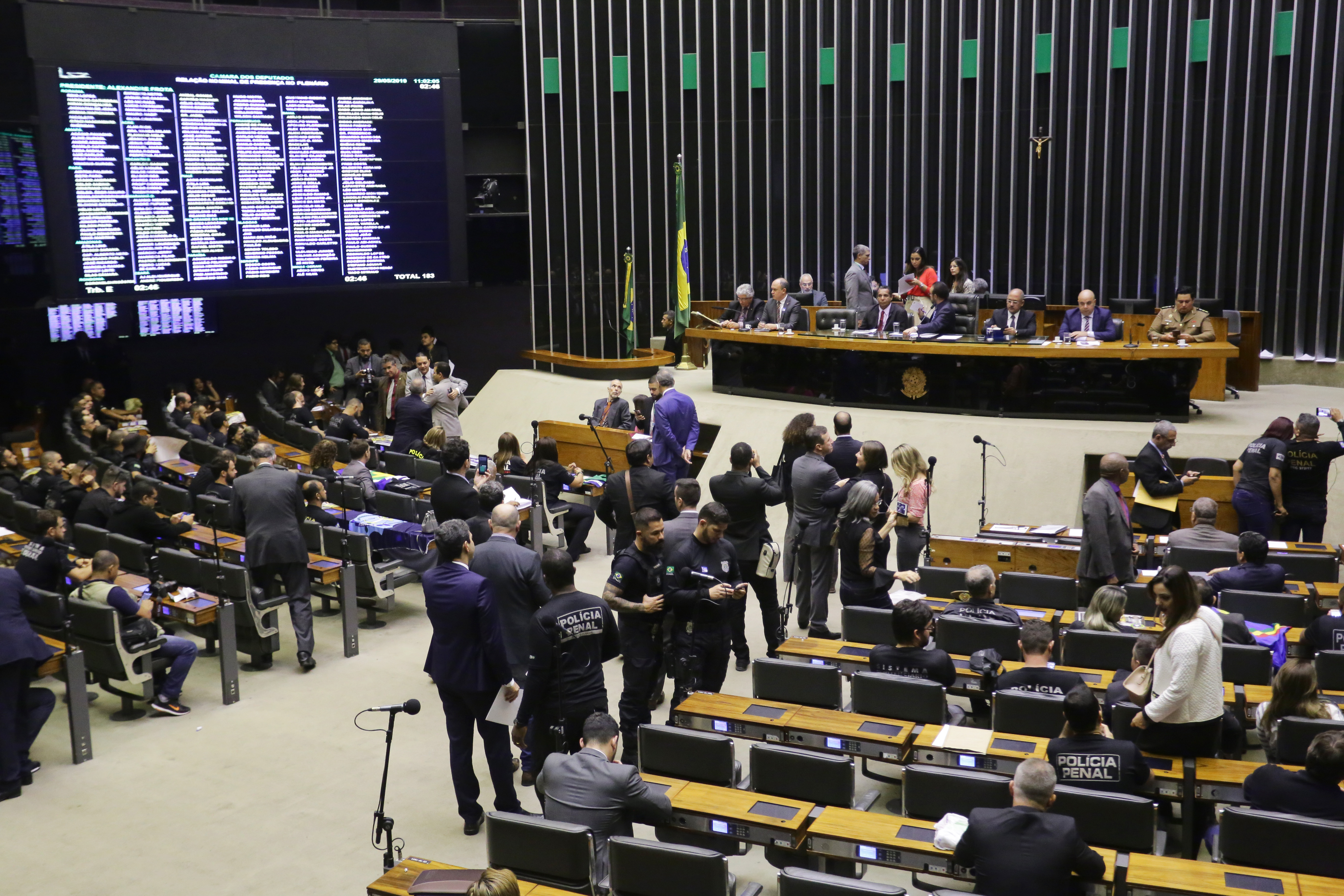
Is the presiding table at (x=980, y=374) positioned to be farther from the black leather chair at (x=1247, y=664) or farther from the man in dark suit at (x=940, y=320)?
the black leather chair at (x=1247, y=664)

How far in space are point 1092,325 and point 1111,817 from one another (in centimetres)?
787

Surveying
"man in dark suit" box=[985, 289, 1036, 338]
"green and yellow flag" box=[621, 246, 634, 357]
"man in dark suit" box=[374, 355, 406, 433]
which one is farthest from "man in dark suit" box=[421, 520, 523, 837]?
"green and yellow flag" box=[621, 246, 634, 357]

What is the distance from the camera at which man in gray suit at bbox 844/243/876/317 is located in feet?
43.8

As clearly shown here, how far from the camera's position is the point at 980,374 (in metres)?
11.4

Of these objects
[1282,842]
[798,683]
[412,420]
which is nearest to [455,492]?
[798,683]

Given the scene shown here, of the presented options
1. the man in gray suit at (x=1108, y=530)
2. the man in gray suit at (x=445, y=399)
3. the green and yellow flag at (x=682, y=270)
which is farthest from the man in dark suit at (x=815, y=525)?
the green and yellow flag at (x=682, y=270)

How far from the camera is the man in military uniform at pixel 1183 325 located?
10.9m

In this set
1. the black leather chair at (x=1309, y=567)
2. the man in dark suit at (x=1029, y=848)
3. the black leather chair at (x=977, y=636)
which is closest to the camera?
the man in dark suit at (x=1029, y=848)

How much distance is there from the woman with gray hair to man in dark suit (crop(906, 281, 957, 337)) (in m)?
4.81

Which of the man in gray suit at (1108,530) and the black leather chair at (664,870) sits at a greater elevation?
the man in gray suit at (1108,530)

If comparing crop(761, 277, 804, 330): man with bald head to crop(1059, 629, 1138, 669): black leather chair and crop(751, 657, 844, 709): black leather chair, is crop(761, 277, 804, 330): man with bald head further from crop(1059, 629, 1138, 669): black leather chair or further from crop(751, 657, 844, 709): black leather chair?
crop(751, 657, 844, 709): black leather chair

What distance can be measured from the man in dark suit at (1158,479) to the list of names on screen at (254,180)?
30.4 feet

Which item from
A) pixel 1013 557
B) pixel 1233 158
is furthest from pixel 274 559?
pixel 1233 158

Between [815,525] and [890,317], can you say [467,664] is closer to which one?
[815,525]
